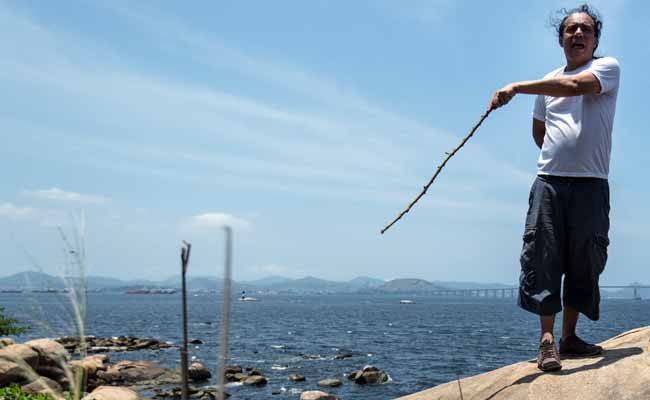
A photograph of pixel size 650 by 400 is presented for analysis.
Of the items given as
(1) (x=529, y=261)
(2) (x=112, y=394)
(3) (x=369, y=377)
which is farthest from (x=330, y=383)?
(1) (x=529, y=261)

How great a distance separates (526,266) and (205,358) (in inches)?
1307

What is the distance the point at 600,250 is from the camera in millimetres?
4477

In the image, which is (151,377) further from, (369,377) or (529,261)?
(529,261)

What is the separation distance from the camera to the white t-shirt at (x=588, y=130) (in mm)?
4465

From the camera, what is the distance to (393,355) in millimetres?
38000

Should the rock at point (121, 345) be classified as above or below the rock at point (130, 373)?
below

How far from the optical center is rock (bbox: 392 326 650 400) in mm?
3963

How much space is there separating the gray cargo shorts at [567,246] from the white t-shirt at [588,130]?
0.10 m

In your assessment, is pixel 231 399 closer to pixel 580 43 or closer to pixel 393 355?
pixel 393 355

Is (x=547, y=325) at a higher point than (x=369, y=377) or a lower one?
higher

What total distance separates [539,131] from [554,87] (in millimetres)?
846

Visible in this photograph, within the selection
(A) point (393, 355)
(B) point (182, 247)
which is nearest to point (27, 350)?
(B) point (182, 247)

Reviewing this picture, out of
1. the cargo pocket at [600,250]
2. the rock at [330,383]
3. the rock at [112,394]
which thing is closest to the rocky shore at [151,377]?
the rock at [330,383]

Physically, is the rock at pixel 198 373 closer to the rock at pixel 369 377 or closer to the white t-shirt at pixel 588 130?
the rock at pixel 369 377
